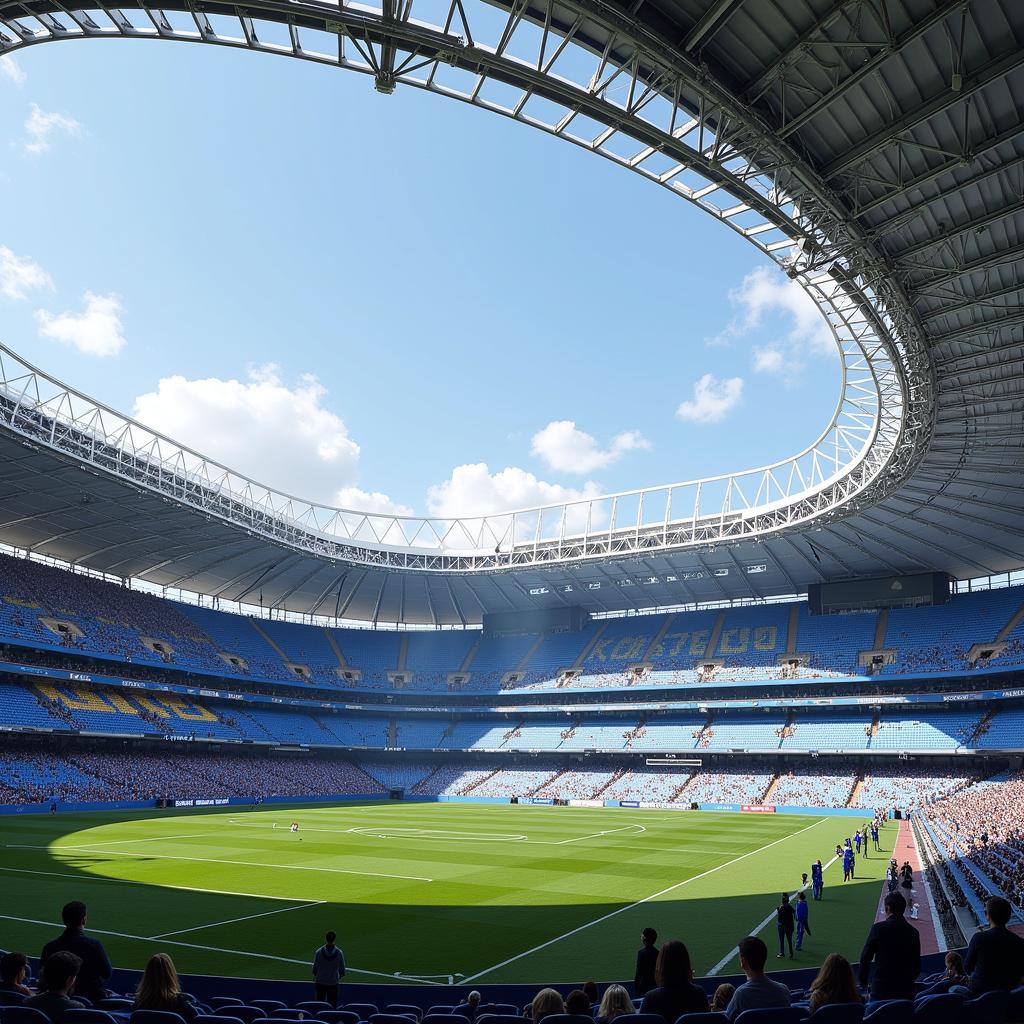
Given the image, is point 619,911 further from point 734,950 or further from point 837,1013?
point 837,1013

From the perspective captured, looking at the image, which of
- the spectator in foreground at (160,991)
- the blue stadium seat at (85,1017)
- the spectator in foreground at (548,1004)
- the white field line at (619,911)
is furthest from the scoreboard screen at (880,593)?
the blue stadium seat at (85,1017)

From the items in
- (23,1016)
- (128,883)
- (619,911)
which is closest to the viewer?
(23,1016)

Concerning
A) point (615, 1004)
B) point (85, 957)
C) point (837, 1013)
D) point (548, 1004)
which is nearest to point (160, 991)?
point (85, 957)

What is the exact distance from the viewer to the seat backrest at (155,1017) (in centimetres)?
686

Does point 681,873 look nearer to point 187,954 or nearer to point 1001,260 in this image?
point 187,954

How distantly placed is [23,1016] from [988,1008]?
288 inches

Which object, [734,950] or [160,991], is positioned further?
[734,950]

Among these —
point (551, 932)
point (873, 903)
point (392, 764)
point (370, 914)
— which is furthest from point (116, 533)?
point (873, 903)

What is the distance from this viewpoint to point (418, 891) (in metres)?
29.1

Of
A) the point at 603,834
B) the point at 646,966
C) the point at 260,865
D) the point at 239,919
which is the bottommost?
the point at 239,919

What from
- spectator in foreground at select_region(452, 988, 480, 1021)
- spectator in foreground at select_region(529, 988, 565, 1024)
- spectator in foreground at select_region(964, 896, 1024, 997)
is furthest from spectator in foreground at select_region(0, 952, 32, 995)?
spectator in foreground at select_region(964, 896, 1024, 997)

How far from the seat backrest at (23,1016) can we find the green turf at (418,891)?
13.9 m

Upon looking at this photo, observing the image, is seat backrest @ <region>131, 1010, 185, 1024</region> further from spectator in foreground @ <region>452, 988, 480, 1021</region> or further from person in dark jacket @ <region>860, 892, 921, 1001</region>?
person in dark jacket @ <region>860, 892, 921, 1001</region>

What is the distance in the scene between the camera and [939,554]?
66938 mm
